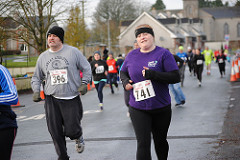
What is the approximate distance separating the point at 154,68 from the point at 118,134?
4003 mm

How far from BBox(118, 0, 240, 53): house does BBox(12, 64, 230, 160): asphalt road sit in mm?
38655

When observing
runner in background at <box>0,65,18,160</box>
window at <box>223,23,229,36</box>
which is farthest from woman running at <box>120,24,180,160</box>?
window at <box>223,23,229,36</box>

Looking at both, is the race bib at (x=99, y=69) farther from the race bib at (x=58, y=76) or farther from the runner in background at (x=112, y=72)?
the race bib at (x=58, y=76)

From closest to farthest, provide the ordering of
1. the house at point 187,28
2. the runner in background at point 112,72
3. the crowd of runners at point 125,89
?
the crowd of runners at point 125,89, the runner in background at point 112,72, the house at point 187,28

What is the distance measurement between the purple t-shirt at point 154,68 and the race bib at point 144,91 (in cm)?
4

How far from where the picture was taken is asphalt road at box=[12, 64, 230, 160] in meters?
7.00

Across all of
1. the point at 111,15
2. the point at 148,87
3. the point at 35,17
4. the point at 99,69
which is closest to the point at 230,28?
the point at 111,15

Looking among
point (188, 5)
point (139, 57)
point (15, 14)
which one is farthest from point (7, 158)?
point (188, 5)

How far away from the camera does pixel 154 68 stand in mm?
5102

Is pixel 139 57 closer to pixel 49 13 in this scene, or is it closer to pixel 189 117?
pixel 189 117

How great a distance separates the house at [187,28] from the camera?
70312 mm

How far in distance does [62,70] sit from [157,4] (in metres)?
141

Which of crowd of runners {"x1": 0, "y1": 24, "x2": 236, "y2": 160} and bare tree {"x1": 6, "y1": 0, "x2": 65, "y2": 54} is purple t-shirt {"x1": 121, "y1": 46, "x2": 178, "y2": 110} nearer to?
crowd of runners {"x1": 0, "y1": 24, "x2": 236, "y2": 160}

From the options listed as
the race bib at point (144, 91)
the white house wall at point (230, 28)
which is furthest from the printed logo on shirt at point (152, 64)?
the white house wall at point (230, 28)
